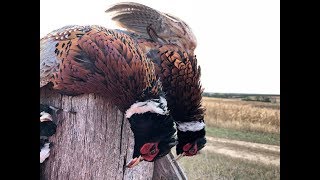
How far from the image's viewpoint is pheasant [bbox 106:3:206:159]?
255cm

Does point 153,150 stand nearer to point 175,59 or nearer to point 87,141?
point 87,141

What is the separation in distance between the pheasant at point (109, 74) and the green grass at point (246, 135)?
0.32 meters

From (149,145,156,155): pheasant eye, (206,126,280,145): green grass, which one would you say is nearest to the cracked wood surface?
(149,145,156,155): pheasant eye

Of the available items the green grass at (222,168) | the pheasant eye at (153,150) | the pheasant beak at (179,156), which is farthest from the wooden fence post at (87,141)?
the green grass at (222,168)

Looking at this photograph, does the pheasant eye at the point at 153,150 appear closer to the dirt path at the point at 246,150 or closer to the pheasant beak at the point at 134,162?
the pheasant beak at the point at 134,162

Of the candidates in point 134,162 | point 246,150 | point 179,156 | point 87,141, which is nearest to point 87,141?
point 87,141

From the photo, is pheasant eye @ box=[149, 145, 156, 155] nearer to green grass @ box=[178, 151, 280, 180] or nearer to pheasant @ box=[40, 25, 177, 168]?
pheasant @ box=[40, 25, 177, 168]

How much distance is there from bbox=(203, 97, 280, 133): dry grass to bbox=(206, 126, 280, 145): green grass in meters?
0.03

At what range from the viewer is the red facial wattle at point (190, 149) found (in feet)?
8.63

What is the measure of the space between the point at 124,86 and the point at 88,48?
295mm
